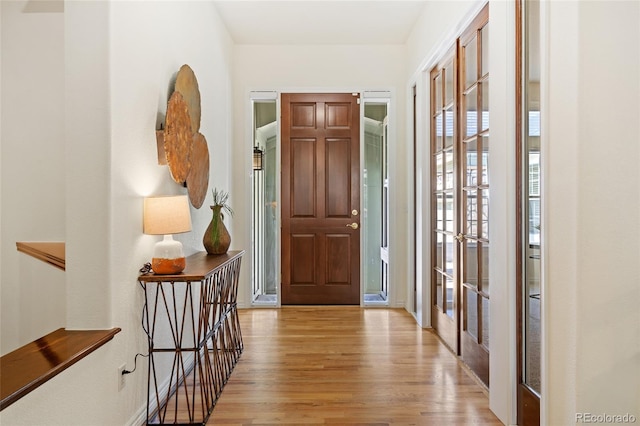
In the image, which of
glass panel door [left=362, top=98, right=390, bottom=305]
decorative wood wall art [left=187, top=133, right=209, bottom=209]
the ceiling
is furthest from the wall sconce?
decorative wood wall art [left=187, top=133, right=209, bottom=209]

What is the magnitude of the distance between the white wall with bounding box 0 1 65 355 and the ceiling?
167cm

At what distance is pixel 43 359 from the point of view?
154cm

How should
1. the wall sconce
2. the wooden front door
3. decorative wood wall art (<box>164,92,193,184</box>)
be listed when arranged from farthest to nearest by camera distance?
the wall sconce < the wooden front door < decorative wood wall art (<box>164,92,193,184</box>)

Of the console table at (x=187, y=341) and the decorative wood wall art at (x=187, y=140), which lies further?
the decorative wood wall art at (x=187, y=140)

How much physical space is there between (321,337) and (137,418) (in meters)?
1.80

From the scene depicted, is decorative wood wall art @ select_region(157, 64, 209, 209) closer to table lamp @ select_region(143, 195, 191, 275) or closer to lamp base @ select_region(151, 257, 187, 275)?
table lamp @ select_region(143, 195, 191, 275)

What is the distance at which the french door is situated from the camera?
272 cm

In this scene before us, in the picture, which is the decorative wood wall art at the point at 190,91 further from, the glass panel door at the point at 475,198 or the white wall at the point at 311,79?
the glass panel door at the point at 475,198

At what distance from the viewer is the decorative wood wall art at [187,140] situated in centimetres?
248

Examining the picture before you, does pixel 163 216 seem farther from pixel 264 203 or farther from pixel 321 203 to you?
pixel 264 203

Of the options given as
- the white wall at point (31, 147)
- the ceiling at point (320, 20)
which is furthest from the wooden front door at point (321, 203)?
the white wall at point (31, 147)

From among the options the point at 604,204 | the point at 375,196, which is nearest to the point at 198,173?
the point at 604,204

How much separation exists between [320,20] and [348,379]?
10.7 feet

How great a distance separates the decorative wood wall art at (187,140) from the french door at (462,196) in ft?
6.24
